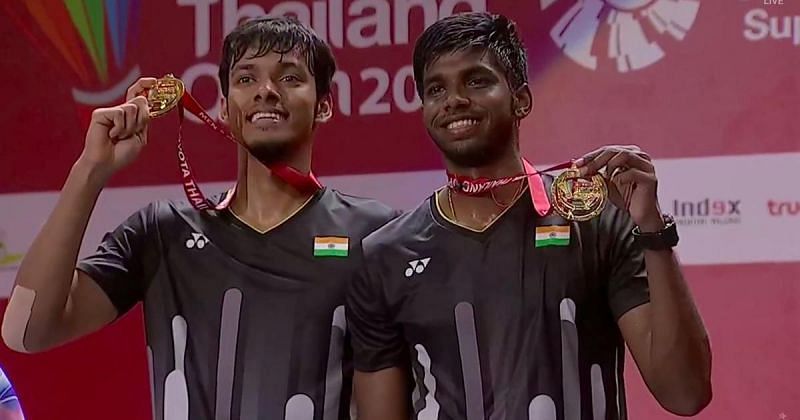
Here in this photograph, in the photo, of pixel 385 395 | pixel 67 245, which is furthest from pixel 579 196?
pixel 67 245

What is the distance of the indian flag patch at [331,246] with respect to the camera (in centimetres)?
220

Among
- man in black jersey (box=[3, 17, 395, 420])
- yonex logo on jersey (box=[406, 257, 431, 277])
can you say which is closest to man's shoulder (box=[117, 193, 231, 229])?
man in black jersey (box=[3, 17, 395, 420])

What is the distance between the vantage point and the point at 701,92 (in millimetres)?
3004

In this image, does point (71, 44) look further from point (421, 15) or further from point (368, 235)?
point (368, 235)

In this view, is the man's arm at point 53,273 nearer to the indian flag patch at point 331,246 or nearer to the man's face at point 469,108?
the indian flag patch at point 331,246

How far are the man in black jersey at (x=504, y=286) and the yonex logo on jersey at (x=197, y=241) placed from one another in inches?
13.1

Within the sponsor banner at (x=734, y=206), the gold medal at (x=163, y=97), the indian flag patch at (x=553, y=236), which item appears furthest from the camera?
the sponsor banner at (x=734, y=206)

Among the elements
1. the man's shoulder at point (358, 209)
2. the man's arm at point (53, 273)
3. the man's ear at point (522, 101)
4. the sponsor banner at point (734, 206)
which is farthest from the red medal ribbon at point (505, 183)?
the sponsor banner at point (734, 206)

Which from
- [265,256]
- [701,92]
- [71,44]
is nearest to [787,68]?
[701,92]

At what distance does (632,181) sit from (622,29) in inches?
52.5

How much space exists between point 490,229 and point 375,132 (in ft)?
3.97

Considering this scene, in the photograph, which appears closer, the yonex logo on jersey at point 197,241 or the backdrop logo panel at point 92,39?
the yonex logo on jersey at point 197,241

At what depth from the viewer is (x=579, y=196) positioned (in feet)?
6.30

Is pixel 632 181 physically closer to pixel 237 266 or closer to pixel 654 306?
pixel 654 306
